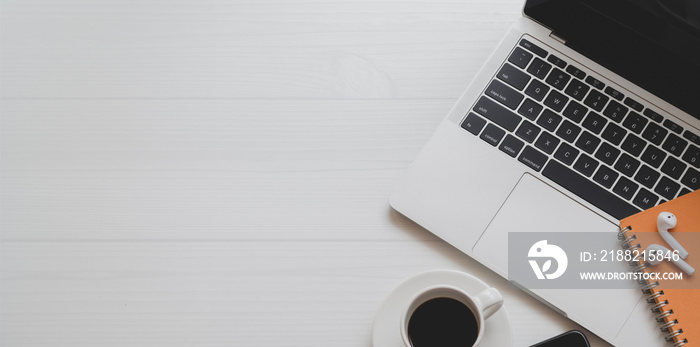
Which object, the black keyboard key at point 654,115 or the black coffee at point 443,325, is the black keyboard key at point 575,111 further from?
the black coffee at point 443,325

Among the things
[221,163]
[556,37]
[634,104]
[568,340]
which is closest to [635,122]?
[634,104]

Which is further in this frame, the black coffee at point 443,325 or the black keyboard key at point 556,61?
the black keyboard key at point 556,61

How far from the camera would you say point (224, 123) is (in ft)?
2.38

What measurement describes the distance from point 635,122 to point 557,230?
6.0 inches

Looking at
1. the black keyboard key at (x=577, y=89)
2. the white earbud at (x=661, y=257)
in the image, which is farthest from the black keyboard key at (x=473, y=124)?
the white earbud at (x=661, y=257)

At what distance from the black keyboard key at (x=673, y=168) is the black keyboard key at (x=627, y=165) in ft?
0.09

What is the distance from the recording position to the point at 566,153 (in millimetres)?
663

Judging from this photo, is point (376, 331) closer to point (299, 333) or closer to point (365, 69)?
point (299, 333)

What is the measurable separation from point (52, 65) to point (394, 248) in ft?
1.55

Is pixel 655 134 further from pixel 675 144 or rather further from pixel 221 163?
pixel 221 163

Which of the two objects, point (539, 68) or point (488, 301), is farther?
A: point (539, 68)

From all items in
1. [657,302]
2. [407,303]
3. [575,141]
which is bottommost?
[407,303]

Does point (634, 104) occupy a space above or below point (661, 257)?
above

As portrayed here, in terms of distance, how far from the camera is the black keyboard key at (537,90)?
686 mm
